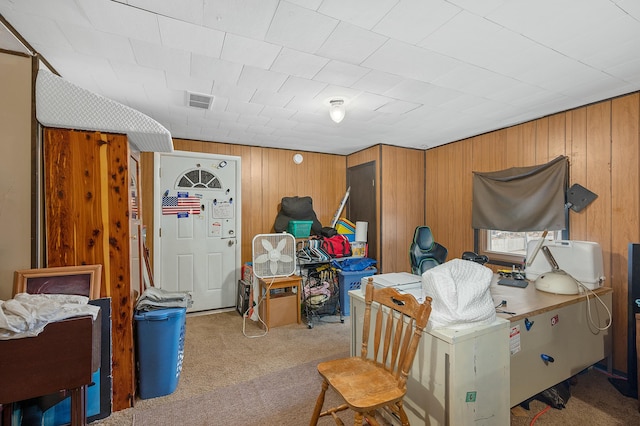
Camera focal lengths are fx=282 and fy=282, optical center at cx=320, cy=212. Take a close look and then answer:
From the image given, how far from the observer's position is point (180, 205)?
3887mm

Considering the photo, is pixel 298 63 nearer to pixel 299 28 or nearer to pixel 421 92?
pixel 299 28

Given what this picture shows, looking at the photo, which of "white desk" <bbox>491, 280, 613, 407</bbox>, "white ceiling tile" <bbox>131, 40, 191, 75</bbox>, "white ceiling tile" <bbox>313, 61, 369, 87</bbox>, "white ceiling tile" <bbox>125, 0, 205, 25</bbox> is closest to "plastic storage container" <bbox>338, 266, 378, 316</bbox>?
"white desk" <bbox>491, 280, 613, 407</bbox>

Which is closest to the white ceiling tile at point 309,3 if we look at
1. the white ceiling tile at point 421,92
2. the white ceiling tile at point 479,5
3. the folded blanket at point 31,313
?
the white ceiling tile at point 479,5

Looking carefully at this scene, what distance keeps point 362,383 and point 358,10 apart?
6.35 feet

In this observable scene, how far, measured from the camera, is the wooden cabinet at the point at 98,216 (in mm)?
1861

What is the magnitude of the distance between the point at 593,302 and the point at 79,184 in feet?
13.2

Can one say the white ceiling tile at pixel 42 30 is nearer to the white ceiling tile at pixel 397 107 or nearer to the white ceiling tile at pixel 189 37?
the white ceiling tile at pixel 189 37

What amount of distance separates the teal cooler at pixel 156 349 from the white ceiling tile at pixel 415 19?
2436mm

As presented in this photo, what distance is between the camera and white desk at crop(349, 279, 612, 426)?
141cm

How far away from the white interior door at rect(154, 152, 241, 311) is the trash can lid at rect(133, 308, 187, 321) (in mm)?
1809

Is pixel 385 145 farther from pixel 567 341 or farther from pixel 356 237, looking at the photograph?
pixel 567 341

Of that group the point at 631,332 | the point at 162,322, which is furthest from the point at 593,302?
the point at 162,322

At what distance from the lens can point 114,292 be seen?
1.98 metres

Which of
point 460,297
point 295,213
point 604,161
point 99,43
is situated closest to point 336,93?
point 99,43
